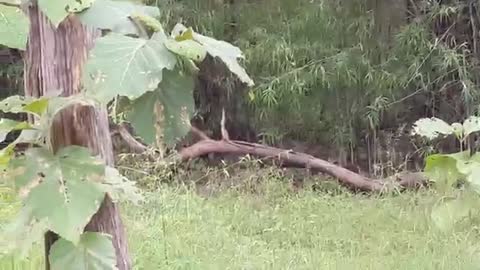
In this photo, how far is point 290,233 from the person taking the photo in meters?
4.63

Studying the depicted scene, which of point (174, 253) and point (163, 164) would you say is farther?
point (163, 164)

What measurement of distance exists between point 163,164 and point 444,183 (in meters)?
4.55

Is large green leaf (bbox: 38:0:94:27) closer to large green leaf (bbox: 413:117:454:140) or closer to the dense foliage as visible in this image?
the dense foliage

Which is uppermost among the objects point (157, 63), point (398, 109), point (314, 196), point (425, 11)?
point (425, 11)

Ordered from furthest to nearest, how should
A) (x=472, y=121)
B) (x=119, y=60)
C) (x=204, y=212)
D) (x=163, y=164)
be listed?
1. (x=163, y=164)
2. (x=204, y=212)
3. (x=472, y=121)
4. (x=119, y=60)

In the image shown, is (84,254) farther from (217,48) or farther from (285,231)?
(285,231)

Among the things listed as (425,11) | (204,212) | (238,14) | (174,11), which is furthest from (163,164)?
(425,11)

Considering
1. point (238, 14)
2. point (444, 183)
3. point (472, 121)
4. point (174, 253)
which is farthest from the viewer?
point (238, 14)

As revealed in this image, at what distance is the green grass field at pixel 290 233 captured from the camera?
367cm

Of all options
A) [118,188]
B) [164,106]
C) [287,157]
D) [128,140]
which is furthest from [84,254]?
[287,157]

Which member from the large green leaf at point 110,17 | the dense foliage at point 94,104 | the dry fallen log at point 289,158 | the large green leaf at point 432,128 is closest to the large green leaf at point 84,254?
the dense foliage at point 94,104

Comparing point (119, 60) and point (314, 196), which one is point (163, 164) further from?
point (119, 60)

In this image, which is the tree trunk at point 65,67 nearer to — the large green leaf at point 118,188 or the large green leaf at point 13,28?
the large green leaf at point 118,188

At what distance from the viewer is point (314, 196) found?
5863mm
